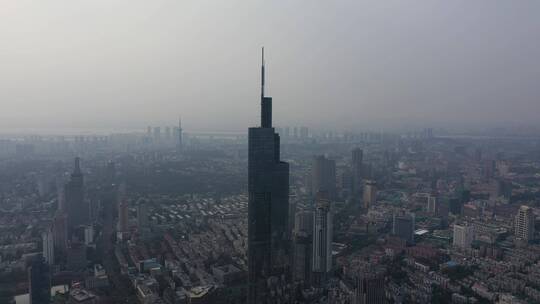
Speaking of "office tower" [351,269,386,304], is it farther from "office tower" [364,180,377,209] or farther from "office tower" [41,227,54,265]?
"office tower" [364,180,377,209]

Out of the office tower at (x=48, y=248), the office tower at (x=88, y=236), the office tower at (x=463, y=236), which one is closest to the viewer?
the office tower at (x=48, y=248)

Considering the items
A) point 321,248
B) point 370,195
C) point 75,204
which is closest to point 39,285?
point 75,204

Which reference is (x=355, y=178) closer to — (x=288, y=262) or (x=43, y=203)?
(x=288, y=262)

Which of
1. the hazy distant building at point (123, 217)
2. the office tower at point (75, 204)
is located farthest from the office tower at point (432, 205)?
the office tower at point (75, 204)

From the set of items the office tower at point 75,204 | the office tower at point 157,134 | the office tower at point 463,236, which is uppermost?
the office tower at point 157,134

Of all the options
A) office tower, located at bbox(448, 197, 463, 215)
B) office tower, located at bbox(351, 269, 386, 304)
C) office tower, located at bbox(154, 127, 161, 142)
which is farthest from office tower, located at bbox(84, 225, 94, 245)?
office tower, located at bbox(154, 127, 161, 142)

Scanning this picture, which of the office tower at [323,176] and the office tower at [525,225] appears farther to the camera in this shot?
the office tower at [323,176]

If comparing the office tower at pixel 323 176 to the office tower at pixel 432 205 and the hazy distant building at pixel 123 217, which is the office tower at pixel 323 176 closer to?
the office tower at pixel 432 205
